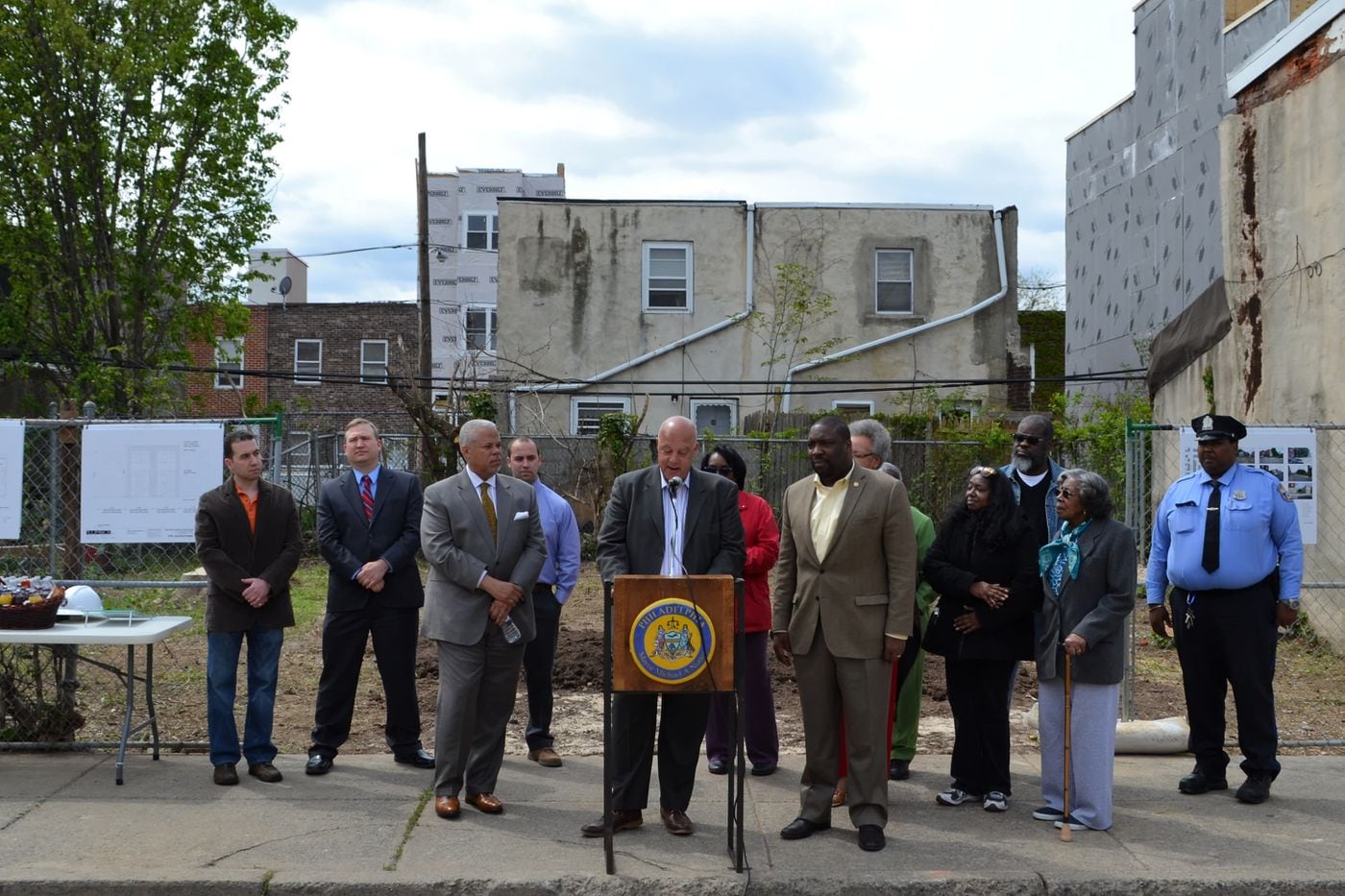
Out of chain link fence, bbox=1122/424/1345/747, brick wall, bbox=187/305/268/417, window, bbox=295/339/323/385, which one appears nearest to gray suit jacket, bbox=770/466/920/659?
chain link fence, bbox=1122/424/1345/747

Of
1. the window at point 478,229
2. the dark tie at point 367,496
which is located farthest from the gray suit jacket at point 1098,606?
the window at point 478,229

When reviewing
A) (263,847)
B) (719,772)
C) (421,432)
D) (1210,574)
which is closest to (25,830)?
(263,847)

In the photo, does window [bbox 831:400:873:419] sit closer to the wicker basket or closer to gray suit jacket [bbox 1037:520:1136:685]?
gray suit jacket [bbox 1037:520:1136:685]

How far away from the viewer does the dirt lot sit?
28.0 ft

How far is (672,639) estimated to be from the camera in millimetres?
5738

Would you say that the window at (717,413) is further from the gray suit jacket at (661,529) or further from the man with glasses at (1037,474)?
the gray suit jacket at (661,529)

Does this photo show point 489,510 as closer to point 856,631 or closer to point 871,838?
point 856,631

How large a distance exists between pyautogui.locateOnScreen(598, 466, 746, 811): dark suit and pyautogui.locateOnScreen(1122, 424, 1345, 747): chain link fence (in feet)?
9.43

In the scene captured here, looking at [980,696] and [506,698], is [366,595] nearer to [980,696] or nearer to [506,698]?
[506,698]

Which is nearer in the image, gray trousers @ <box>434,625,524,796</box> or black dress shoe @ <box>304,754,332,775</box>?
gray trousers @ <box>434,625,524,796</box>

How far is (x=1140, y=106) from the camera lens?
2480cm

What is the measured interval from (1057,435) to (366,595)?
13.2 meters

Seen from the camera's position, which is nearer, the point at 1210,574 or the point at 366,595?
the point at 1210,574

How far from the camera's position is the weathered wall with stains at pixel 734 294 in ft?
82.3
